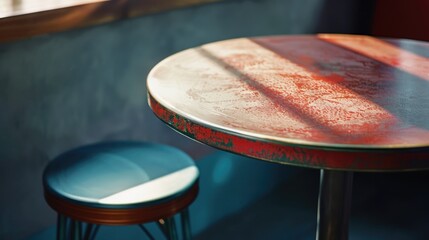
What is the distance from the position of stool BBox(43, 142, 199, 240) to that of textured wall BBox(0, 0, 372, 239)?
22 cm

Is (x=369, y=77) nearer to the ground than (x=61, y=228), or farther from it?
farther from it

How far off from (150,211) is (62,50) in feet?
2.33

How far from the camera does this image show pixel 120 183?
210cm

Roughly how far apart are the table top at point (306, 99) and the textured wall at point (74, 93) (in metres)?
0.44

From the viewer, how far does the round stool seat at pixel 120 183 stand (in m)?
2.00

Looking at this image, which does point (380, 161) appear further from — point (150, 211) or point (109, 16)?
point (109, 16)

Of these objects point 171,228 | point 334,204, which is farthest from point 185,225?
point 334,204

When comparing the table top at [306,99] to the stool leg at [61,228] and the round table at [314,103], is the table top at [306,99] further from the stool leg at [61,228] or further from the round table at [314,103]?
the stool leg at [61,228]

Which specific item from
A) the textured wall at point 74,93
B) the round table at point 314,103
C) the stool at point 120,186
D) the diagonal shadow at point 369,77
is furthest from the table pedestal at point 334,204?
the textured wall at point 74,93

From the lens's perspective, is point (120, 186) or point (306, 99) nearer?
point (306, 99)

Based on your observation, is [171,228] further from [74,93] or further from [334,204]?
[74,93]

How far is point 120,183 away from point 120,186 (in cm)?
2

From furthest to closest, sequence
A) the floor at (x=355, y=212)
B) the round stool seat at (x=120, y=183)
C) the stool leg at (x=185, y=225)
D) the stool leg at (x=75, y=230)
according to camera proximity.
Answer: the floor at (x=355, y=212) → the stool leg at (x=185, y=225) → the stool leg at (x=75, y=230) → the round stool seat at (x=120, y=183)

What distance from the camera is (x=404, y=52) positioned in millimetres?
2375
